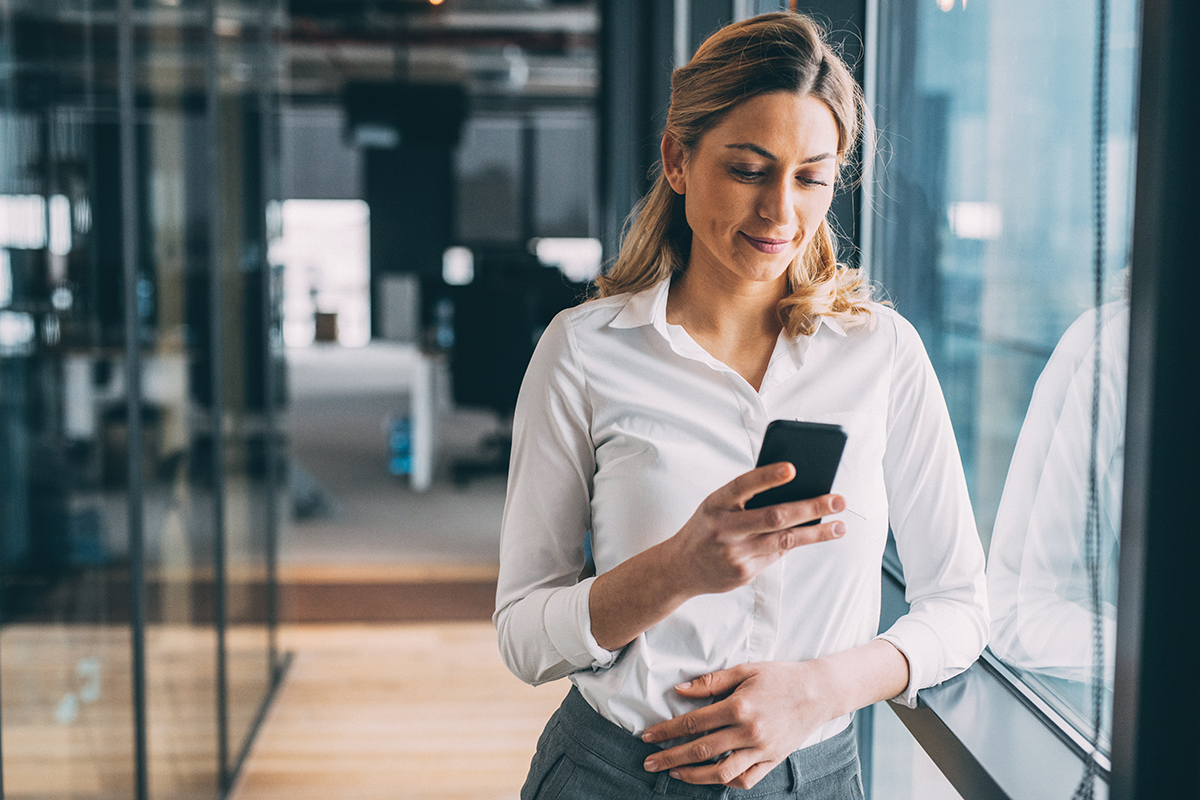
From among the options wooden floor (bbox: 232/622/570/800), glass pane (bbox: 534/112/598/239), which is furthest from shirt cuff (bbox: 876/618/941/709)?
glass pane (bbox: 534/112/598/239)

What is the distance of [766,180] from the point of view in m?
0.97

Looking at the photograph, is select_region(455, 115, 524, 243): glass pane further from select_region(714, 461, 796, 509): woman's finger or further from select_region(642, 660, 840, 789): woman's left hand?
select_region(714, 461, 796, 509): woman's finger

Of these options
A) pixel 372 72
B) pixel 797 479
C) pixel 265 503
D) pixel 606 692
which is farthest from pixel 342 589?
pixel 372 72

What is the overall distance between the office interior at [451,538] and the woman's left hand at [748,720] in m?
0.16

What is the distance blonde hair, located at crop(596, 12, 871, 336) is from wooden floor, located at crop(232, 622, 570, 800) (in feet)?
6.86

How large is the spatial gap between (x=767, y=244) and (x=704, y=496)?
0.26 m

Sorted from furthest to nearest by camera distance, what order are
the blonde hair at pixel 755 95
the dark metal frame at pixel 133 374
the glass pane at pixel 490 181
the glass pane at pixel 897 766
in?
the glass pane at pixel 490 181 < the dark metal frame at pixel 133 374 < the glass pane at pixel 897 766 < the blonde hair at pixel 755 95

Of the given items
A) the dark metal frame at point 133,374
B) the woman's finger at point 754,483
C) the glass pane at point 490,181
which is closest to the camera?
the woman's finger at point 754,483

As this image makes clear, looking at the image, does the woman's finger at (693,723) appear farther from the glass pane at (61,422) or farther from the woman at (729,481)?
the glass pane at (61,422)

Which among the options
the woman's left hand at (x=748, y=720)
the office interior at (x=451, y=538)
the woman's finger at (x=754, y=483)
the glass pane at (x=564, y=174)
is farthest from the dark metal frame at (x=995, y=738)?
the glass pane at (x=564, y=174)

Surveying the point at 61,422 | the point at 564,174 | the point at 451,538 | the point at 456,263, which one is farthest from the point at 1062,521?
the point at 456,263

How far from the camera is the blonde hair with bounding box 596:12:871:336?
0.97 metres

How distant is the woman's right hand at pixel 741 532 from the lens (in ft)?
2.51

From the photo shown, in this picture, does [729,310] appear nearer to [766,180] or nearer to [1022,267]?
[766,180]
